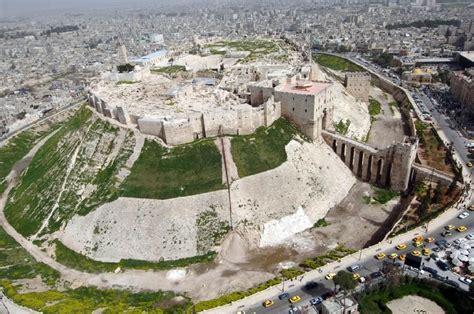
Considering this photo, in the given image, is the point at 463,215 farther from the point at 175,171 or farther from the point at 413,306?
the point at 175,171

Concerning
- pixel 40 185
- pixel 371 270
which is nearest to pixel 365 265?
pixel 371 270

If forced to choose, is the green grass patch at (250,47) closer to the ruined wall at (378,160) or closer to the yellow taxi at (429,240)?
the ruined wall at (378,160)

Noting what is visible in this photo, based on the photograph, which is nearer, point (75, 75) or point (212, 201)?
point (212, 201)

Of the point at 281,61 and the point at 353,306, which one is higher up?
the point at 281,61

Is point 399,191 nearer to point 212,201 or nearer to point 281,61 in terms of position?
point 212,201

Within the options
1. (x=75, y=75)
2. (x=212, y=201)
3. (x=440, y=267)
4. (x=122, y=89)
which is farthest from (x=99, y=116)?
(x=75, y=75)
